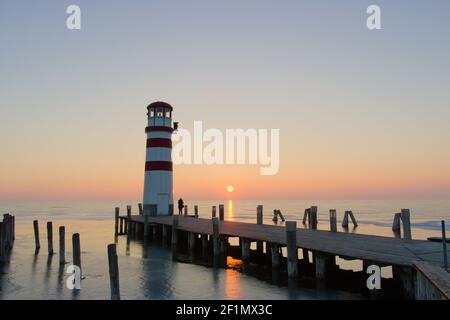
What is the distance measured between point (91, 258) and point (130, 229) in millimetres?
13428

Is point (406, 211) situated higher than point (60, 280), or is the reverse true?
point (406, 211)

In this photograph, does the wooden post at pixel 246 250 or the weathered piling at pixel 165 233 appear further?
the weathered piling at pixel 165 233

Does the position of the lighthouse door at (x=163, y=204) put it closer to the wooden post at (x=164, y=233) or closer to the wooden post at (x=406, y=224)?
the wooden post at (x=164, y=233)

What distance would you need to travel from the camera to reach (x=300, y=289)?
16.3m

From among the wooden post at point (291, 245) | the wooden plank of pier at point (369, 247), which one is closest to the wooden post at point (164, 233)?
the wooden plank of pier at point (369, 247)

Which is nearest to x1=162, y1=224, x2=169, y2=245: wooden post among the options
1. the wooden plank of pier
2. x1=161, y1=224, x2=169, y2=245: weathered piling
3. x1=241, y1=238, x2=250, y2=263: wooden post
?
x1=161, y1=224, x2=169, y2=245: weathered piling

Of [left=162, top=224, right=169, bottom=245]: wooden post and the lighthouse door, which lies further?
the lighthouse door

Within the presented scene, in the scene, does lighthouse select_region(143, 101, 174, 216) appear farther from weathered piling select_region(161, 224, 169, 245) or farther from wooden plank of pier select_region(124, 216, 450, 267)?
wooden plank of pier select_region(124, 216, 450, 267)

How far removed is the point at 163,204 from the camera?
123 ft

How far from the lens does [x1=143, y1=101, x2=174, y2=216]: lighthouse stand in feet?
119

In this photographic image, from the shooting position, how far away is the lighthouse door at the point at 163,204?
37.1m

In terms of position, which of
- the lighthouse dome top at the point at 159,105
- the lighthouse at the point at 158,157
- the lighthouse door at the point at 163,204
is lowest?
the lighthouse door at the point at 163,204
